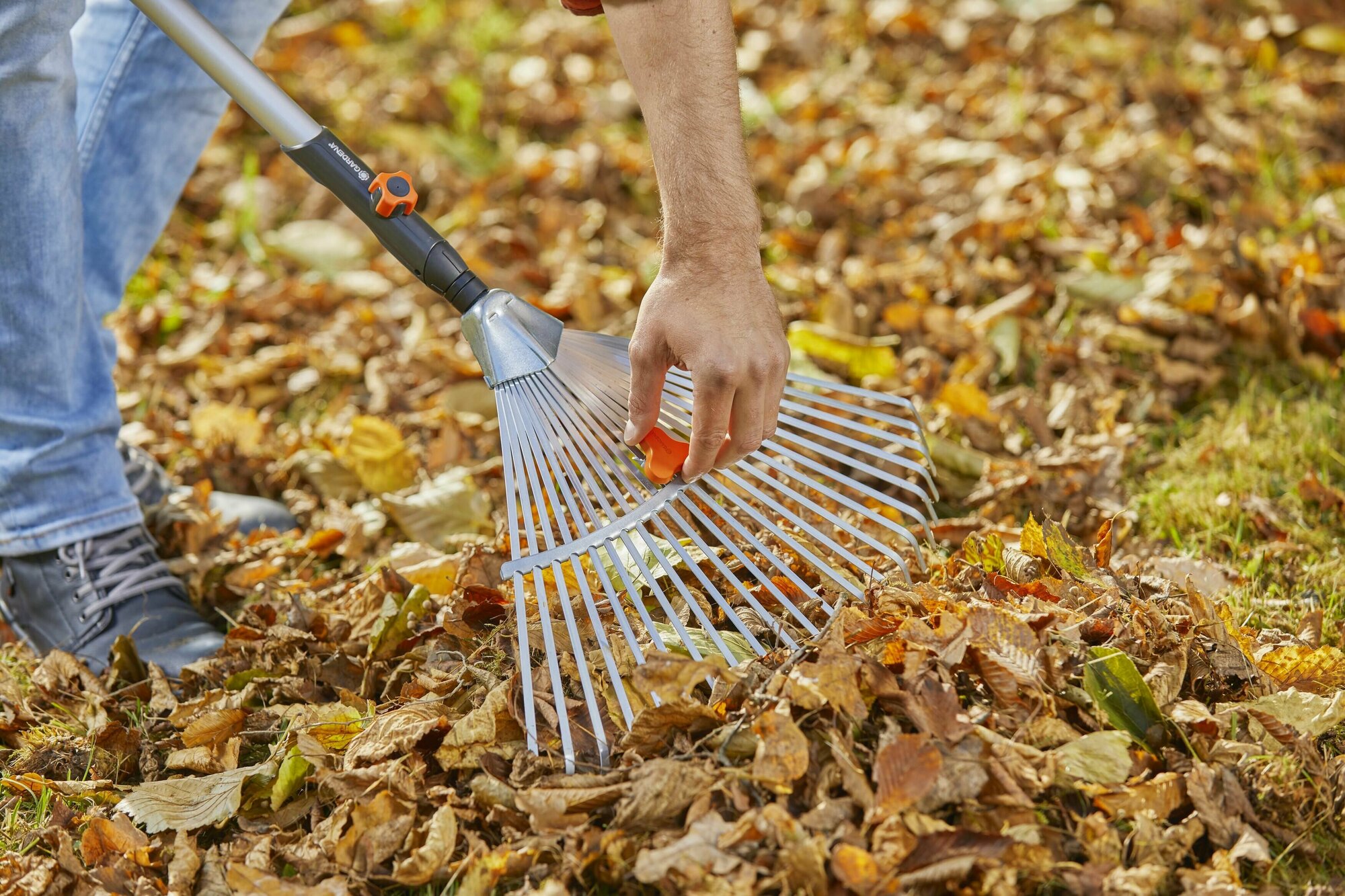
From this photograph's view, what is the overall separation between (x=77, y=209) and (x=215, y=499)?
0.66 m

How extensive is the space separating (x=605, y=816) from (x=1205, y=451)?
4.84 feet

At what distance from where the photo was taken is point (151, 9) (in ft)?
6.03

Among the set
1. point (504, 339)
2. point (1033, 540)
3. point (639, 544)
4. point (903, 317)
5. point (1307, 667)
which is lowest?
point (1307, 667)

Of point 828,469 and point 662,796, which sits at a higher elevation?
point 828,469

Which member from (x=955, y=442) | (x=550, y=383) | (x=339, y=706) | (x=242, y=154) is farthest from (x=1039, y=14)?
(x=339, y=706)

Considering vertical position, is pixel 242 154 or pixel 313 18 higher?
pixel 313 18

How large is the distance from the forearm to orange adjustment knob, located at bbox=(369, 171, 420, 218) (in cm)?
49

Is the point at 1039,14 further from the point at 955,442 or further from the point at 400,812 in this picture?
the point at 400,812

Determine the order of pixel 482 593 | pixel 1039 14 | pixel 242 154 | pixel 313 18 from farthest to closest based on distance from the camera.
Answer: pixel 313 18
pixel 1039 14
pixel 242 154
pixel 482 593

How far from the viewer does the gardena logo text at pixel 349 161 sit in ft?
6.07

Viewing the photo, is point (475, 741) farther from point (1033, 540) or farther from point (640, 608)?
point (1033, 540)

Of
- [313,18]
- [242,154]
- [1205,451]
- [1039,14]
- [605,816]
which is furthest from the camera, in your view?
[313,18]

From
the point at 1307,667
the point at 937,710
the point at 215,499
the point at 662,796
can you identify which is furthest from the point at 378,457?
the point at 1307,667

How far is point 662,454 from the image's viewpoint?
1760 mm
